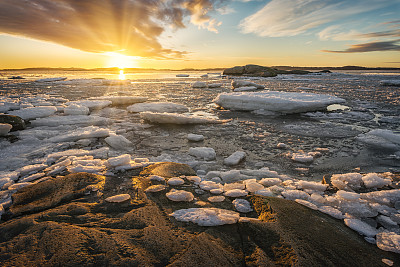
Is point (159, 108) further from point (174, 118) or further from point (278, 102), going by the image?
point (278, 102)

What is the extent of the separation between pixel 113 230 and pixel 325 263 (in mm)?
1252

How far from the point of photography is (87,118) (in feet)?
16.7

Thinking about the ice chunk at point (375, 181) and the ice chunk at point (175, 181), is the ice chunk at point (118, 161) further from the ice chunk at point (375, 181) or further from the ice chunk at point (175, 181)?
the ice chunk at point (375, 181)

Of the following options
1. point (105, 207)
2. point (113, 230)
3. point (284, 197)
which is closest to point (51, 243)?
point (113, 230)

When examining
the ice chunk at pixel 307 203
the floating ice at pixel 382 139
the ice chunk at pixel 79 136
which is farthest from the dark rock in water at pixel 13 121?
the floating ice at pixel 382 139

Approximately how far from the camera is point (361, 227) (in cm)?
Answer: 139

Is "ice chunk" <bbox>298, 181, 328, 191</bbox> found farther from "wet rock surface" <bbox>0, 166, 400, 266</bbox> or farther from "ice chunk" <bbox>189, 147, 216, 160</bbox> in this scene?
"ice chunk" <bbox>189, 147, 216, 160</bbox>

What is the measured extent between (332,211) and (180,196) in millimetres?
1243

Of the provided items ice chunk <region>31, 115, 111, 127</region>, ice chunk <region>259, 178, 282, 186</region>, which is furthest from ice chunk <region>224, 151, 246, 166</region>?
ice chunk <region>31, 115, 111, 127</region>

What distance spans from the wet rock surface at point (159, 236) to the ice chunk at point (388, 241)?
0.17ft

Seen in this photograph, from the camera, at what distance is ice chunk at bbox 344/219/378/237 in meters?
1.34

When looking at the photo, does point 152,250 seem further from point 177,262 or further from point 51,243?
point 51,243

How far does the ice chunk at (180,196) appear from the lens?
163 centimetres

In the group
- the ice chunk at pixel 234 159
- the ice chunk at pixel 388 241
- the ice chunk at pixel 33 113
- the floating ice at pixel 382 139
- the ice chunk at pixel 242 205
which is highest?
the ice chunk at pixel 33 113
